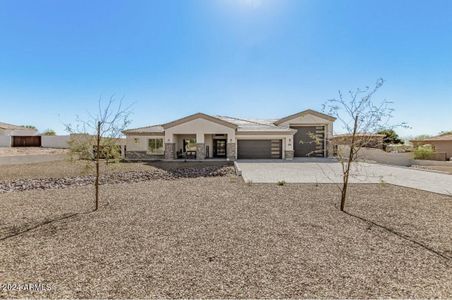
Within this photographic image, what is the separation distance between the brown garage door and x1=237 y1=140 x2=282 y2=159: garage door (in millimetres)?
35417

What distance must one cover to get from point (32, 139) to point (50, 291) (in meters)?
46.6

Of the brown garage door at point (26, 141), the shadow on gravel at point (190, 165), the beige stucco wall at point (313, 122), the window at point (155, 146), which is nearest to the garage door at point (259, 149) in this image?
the beige stucco wall at point (313, 122)

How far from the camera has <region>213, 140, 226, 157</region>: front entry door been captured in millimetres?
29344

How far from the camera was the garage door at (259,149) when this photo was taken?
2745 centimetres

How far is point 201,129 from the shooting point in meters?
26.3

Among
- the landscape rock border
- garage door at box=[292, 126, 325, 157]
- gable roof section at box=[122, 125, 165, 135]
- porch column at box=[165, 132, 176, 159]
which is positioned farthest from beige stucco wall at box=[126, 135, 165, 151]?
garage door at box=[292, 126, 325, 157]

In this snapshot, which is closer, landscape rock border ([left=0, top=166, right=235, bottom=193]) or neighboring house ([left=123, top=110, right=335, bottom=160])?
landscape rock border ([left=0, top=166, right=235, bottom=193])

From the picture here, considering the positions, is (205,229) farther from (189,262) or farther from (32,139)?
(32,139)

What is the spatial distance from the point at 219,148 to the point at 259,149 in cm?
518

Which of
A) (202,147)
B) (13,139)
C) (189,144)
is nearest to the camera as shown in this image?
(202,147)

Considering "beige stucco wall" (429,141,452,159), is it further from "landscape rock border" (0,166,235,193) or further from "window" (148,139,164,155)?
"window" (148,139,164,155)

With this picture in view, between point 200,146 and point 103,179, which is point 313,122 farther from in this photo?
point 103,179

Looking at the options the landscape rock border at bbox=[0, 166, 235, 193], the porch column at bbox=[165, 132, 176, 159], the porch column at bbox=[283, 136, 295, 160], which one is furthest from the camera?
the porch column at bbox=[283, 136, 295, 160]

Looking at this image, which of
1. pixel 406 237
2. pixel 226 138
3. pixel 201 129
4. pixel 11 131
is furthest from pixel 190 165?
pixel 11 131
